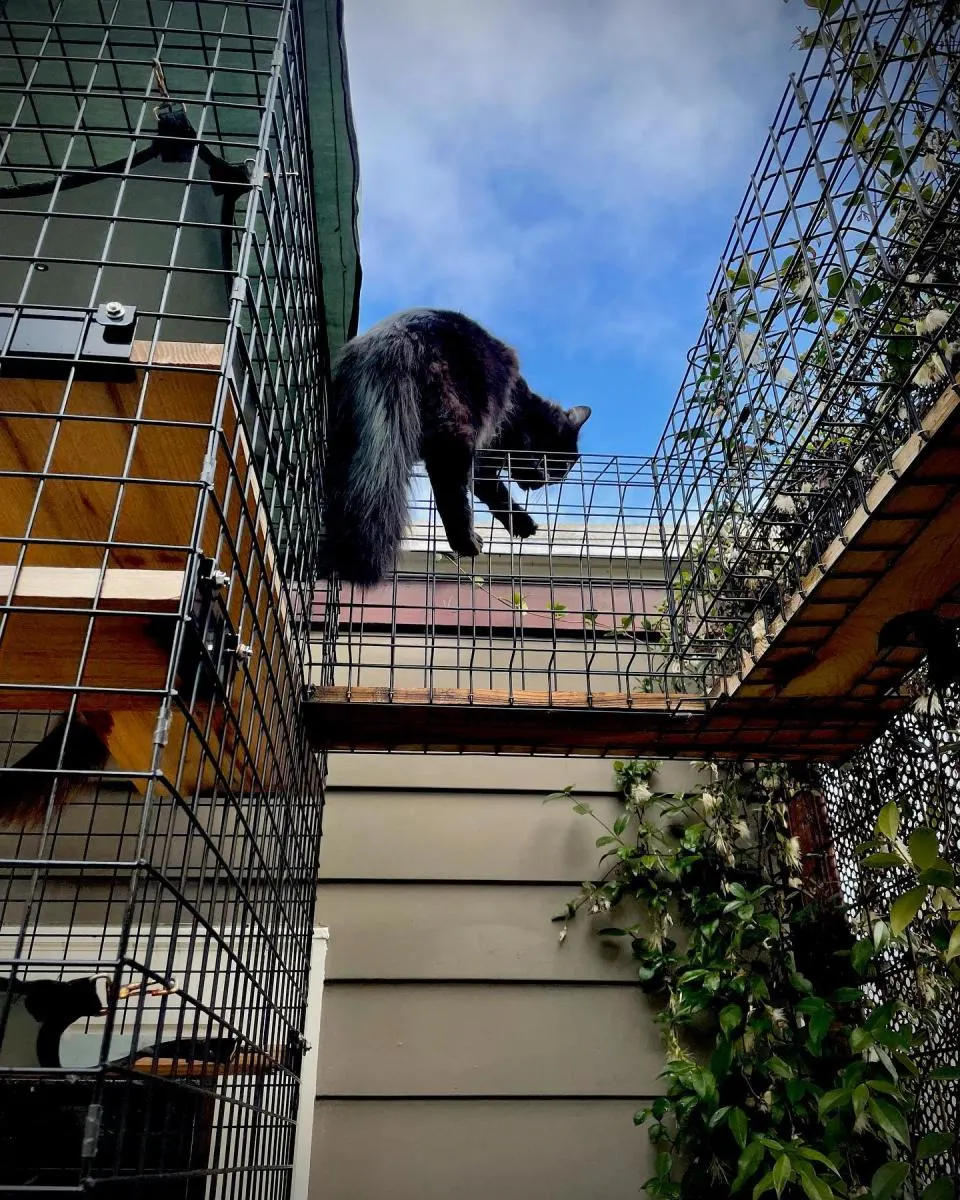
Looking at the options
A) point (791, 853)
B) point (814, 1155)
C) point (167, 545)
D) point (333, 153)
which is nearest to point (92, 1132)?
point (167, 545)

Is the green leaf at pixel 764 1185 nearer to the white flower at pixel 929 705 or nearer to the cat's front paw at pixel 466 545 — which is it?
the white flower at pixel 929 705

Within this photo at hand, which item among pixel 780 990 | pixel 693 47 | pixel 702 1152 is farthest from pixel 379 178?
pixel 702 1152

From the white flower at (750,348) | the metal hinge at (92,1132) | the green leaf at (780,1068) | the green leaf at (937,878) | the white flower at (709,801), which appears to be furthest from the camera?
the white flower at (709,801)

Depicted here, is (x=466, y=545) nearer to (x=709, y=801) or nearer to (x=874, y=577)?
(x=709, y=801)

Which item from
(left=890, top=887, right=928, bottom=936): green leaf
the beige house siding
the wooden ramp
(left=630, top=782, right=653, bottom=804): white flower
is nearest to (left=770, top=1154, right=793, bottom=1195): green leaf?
(left=890, top=887, right=928, bottom=936): green leaf

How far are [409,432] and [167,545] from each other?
1.00 meters

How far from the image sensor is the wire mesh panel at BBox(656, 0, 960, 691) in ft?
3.14

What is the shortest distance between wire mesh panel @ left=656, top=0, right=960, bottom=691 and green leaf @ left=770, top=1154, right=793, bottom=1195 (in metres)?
0.78

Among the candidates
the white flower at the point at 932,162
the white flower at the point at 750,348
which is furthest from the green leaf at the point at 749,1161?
the white flower at the point at 932,162

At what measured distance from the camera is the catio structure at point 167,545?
810 mm

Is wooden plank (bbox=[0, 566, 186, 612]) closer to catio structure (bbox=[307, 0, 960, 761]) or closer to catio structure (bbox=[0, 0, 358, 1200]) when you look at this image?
catio structure (bbox=[0, 0, 358, 1200])

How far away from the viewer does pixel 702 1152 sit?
1.72 m

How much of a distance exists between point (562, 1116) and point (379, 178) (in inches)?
92.9

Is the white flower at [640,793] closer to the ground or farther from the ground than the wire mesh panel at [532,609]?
closer to the ground
